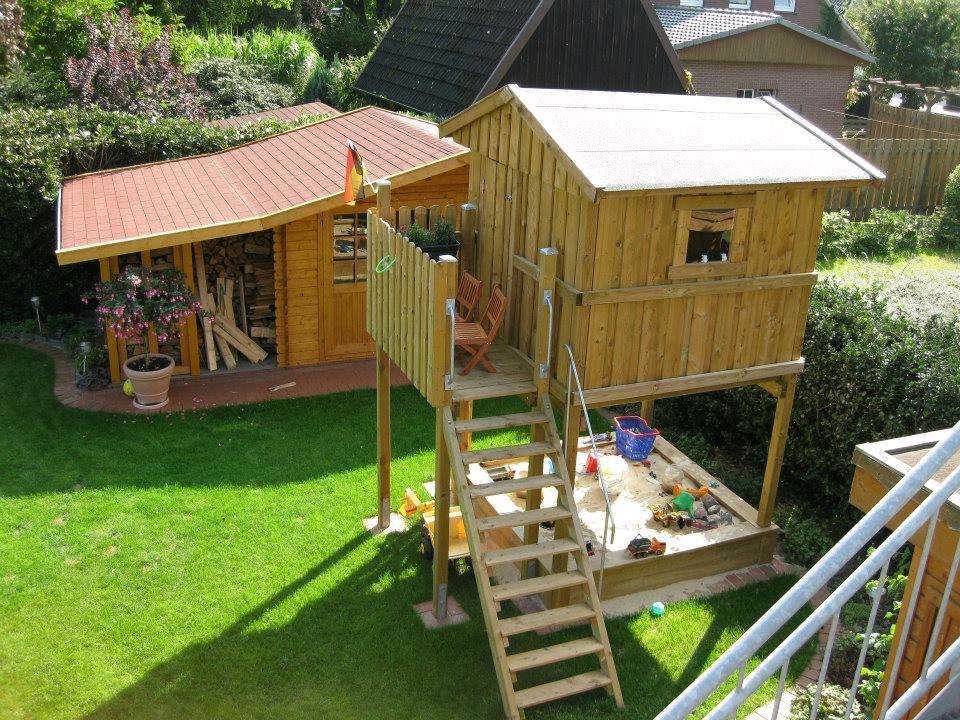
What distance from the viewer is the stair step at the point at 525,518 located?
24.3 ft

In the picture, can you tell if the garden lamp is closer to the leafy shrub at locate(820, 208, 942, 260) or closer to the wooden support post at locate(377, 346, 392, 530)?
the wooden support post at locate(377, 346, 392, 530)

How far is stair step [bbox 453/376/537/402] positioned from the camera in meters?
7.58

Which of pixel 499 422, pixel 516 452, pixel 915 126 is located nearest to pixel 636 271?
pixel 499 422

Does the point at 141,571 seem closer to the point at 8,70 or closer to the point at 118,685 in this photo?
the point at 118,685

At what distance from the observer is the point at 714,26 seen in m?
28.1

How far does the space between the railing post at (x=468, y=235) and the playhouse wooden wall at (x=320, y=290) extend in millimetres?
3877

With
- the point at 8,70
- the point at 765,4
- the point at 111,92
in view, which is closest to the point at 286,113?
the point at 111,92

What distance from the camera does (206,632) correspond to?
25.5ft

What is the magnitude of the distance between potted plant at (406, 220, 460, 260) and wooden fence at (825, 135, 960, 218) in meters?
15.1

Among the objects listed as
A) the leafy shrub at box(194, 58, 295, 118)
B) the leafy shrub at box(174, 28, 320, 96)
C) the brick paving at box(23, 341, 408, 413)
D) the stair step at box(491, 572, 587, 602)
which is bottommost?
the brick paving at box(23, 341, 408, 413)

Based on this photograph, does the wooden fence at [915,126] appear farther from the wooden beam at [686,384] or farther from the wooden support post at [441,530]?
the wooden support post at [441,530]

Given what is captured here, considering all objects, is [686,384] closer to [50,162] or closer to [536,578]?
[536,578]

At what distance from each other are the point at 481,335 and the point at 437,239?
1.25m

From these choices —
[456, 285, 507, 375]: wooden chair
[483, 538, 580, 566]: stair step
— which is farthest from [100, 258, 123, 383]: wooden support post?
[483, 538, 580, 566]: stair step
